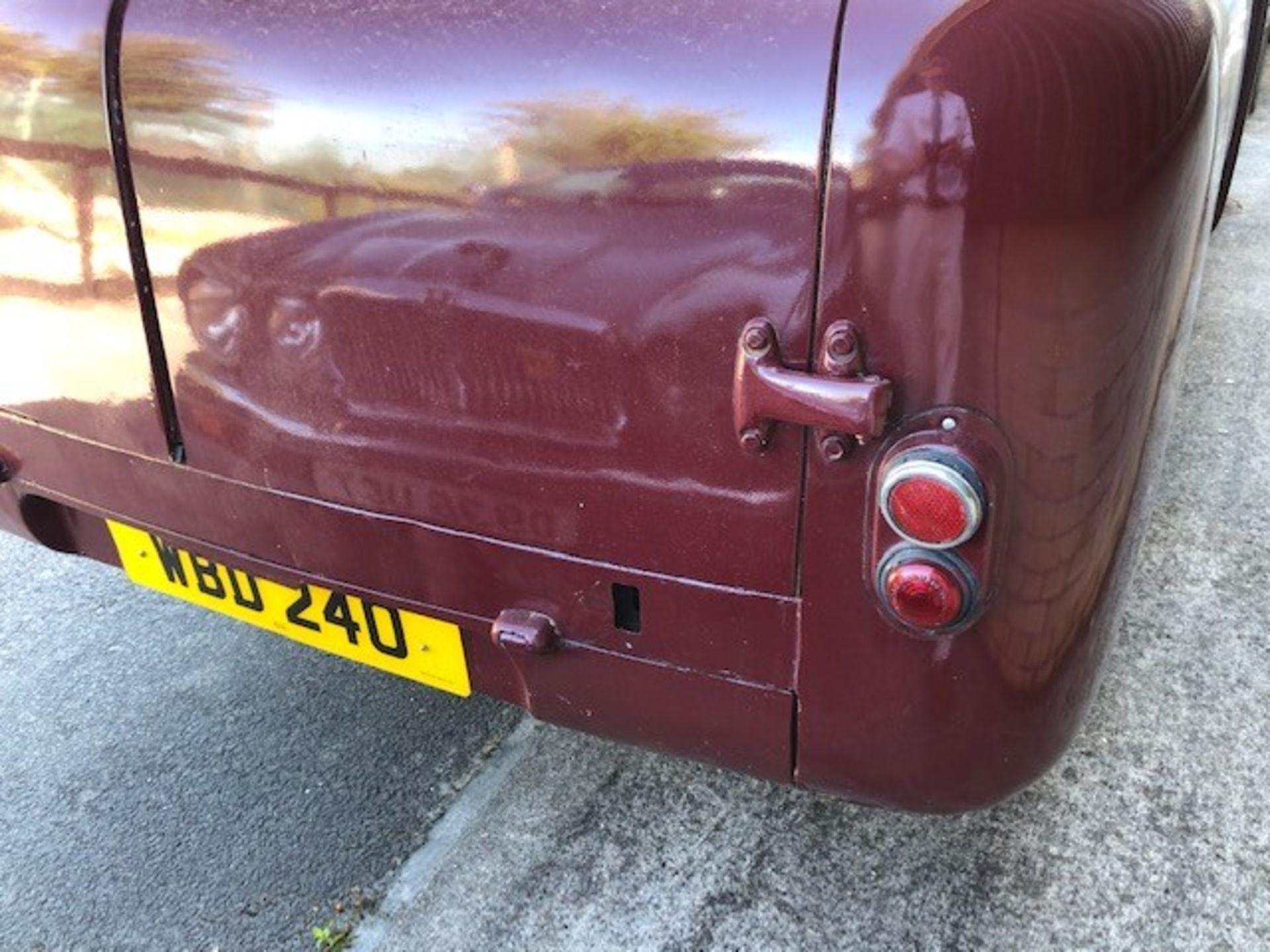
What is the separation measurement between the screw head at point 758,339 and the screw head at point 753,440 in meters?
0.10

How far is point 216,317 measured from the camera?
1.79m

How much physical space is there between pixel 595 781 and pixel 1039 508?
1.39 metres

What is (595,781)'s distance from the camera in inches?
98.0

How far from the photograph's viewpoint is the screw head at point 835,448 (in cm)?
140

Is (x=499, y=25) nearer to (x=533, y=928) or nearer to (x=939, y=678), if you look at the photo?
(x=939, y=678)

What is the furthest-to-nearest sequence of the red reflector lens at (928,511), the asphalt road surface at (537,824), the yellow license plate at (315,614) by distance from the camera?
the asphalt road surface at (537,824)
the yellow license plate at (315,614)
the red reflector lens at (928,511)

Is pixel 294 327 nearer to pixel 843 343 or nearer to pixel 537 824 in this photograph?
pixel 843 343

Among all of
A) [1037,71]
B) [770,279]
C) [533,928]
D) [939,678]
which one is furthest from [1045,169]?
[533,928]

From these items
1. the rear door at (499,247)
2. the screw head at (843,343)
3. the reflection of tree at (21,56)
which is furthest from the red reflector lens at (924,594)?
the reflection of tree at (21,56)

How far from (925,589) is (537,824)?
127 cm

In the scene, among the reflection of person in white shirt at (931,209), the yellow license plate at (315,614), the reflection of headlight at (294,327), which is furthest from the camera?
the yellow license plate at (315,614)

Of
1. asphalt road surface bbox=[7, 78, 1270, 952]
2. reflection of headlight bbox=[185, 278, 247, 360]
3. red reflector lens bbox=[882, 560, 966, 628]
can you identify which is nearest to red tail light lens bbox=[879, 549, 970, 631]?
red reflector lens bbox=[882, 560, 966, 628]

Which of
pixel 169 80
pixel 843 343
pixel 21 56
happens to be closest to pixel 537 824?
pixel 843 343

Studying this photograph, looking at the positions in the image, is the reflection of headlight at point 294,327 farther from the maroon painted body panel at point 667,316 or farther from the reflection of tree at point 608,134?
the reflection of tree at point 608,134
